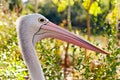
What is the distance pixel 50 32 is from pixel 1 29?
388 centimetres

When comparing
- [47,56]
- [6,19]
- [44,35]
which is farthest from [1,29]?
[44,35]

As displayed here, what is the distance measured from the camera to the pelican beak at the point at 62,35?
3.75 metres

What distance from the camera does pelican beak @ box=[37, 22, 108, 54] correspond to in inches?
147

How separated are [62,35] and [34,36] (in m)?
0.28

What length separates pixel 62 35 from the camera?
12.5 feet

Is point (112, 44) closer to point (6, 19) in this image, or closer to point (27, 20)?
point (27, 20)

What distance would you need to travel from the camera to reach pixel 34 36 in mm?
3811

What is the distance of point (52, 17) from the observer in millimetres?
28359

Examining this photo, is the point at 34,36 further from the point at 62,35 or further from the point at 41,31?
the point at 62,35

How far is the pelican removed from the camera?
366 cm

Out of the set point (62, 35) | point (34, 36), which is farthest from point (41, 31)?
point (62, 35)

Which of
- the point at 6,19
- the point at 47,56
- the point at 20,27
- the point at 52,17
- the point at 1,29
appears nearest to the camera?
the point at 20,27

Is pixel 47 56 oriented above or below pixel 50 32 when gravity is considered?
below

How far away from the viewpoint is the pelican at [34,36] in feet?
12.0
